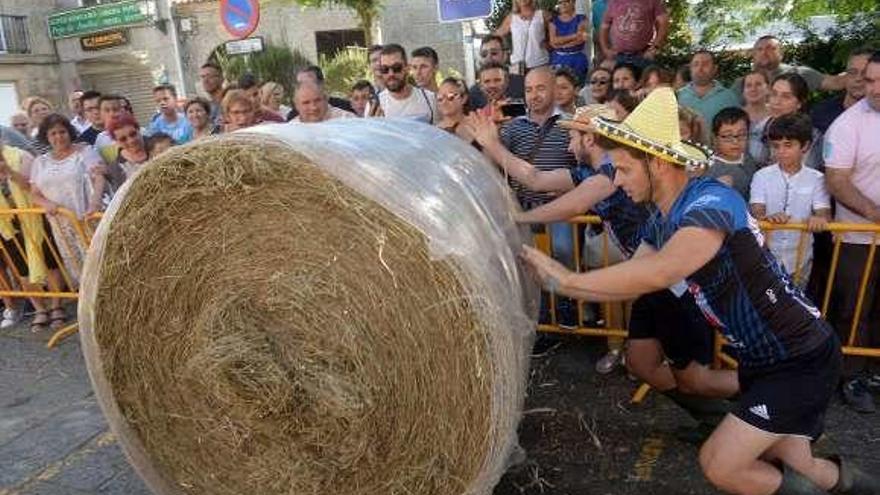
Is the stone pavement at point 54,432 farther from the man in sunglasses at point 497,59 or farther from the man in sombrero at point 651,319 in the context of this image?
the man in sunglasses at point 497,59

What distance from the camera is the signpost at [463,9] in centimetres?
698

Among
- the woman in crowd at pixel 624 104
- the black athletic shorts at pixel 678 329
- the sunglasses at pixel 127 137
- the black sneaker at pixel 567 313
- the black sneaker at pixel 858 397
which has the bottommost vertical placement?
the black sneaker at pixel 858 397

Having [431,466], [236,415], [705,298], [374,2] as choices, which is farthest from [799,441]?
[374,2]

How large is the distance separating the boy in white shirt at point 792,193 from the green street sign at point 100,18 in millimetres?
22439

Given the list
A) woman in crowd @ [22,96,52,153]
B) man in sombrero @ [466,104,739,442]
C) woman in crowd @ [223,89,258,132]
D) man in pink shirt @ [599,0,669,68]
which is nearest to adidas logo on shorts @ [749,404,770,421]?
man in sombrero @ [466,104,739,442]

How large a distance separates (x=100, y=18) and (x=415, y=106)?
2169 cm

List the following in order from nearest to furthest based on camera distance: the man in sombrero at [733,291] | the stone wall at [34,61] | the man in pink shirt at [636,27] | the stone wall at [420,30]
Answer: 1. the man in sombrero at [733,291]
2. the man in pink shirt at [636,27]
3. the stone wall at [420,30]
4. the stone wall at [34,61]

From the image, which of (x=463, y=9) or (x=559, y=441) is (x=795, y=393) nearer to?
(x=559, y=441)

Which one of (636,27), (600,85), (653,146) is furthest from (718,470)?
(636,27)

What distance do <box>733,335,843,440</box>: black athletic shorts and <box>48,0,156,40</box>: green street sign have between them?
23.6 m

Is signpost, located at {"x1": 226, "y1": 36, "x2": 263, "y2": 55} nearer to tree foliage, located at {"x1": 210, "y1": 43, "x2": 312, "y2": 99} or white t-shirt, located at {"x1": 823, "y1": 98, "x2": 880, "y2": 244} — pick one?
white t-shirt, located at {"x1": 823, "y1": 98, "x2": 880, "y2": 244}

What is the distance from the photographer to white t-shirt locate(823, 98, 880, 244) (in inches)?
162

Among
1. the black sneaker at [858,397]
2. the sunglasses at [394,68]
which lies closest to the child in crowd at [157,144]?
the sunglasses at [394,68]

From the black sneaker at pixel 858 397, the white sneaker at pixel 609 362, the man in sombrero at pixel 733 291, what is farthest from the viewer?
the white sneaker at pixel 609 362
